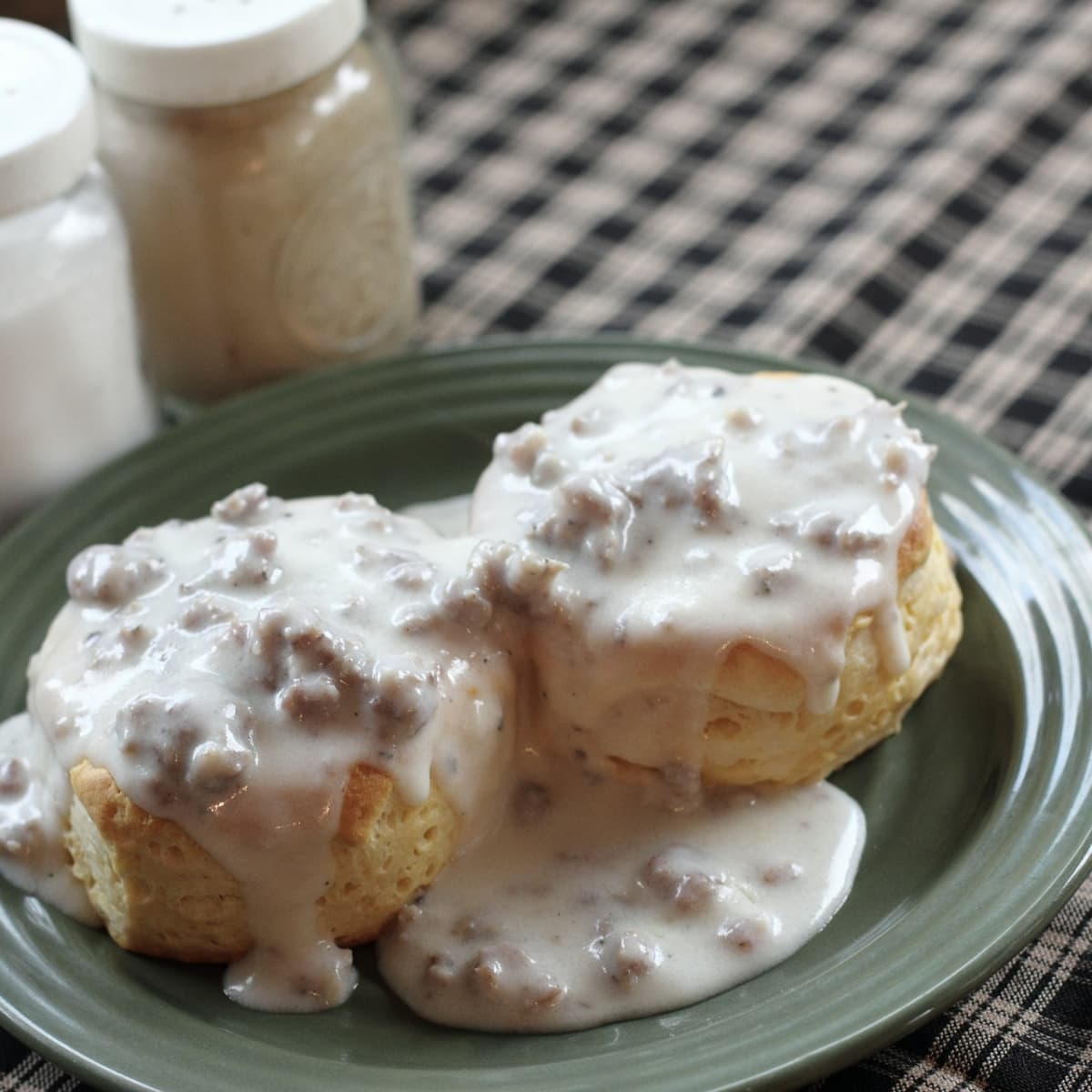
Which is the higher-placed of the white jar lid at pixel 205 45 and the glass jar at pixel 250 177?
the white jar lid at pixel 205 45

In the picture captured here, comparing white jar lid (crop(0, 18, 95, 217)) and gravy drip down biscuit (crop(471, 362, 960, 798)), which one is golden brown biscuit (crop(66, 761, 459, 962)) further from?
white jar lid (crop(0, 18, 95, 217))

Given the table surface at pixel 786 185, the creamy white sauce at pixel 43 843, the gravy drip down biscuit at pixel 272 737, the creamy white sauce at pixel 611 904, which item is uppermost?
the gravy drip down biscuit at pixel 272 737

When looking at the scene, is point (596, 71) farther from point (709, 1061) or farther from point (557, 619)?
point (709, 1061)

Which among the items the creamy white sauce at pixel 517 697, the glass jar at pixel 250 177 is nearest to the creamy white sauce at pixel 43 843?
the creamy white sauce at pixel 517 697

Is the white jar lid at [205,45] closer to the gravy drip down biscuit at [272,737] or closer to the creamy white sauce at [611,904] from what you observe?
the gravy drip down biscuit at [272,737]

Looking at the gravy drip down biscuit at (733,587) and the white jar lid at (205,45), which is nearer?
the gravy drip down biscuit at (733,587)

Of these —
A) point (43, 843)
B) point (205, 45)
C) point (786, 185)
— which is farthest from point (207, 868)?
point (786, 185)
